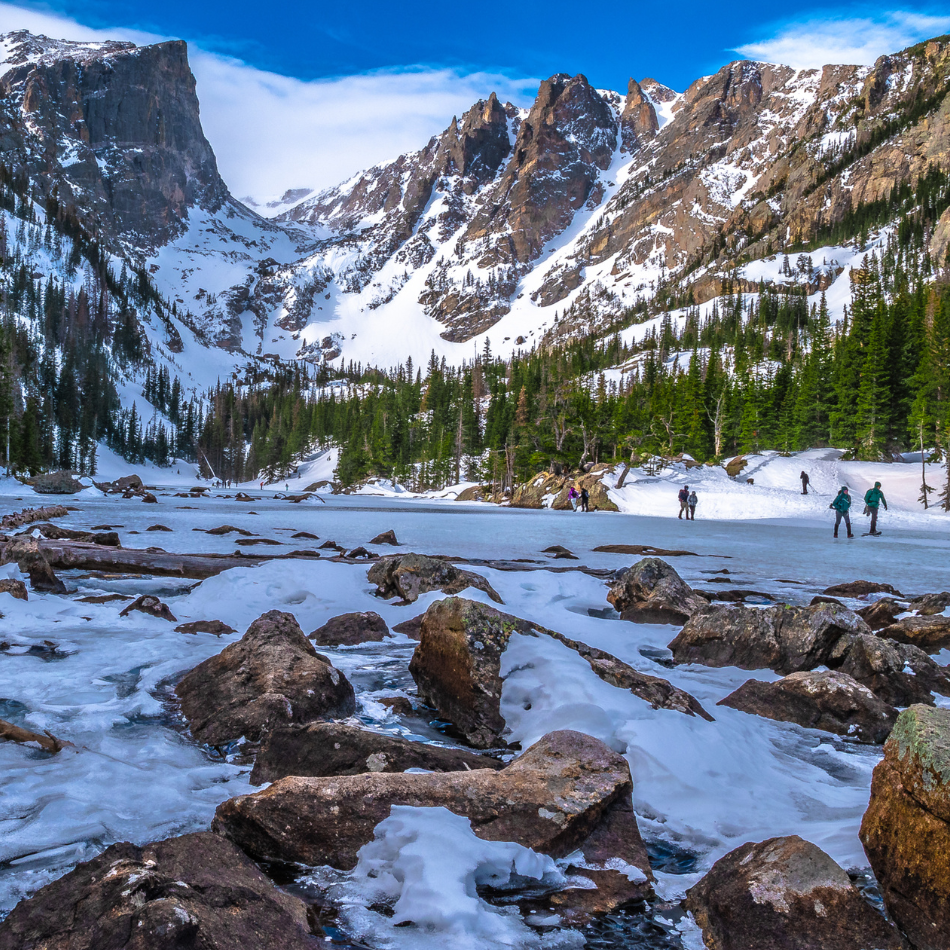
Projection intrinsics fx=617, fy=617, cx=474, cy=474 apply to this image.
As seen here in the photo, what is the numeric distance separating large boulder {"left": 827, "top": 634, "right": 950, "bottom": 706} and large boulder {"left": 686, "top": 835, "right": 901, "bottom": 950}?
13.5ft

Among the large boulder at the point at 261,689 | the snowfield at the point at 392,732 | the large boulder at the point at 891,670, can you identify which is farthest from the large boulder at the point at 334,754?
the large boulder at the point at 891,670

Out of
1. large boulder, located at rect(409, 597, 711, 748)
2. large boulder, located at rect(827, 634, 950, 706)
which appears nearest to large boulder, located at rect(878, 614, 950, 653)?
large boulder, located at rect(827, 634, 950, 706)

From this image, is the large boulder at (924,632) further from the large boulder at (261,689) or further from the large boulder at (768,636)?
the large boulder at (261,689)

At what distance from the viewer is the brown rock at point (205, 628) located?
7.57 meters

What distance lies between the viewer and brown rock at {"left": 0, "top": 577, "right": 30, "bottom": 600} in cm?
800

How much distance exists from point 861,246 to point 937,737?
190 metres

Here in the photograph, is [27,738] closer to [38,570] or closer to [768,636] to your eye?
[38,570]

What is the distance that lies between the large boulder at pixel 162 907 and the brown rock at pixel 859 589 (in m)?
12.7

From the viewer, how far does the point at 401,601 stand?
10000 millimetres

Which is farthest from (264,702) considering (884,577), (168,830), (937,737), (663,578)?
(884,577)

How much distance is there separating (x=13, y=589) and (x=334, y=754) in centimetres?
668

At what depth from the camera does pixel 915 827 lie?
2555 mm

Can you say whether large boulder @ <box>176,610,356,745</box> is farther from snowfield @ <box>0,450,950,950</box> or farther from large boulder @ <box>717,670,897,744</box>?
large boulder @ <box>717,670,897,744</box>

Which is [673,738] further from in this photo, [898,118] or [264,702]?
[898,118]
